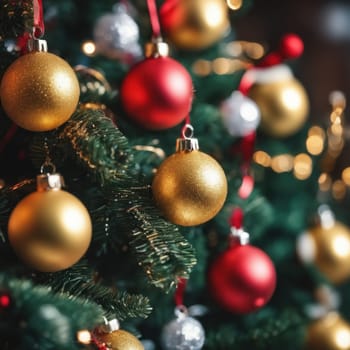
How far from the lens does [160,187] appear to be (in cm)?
67

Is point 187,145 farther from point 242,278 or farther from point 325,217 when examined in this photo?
point 325,217

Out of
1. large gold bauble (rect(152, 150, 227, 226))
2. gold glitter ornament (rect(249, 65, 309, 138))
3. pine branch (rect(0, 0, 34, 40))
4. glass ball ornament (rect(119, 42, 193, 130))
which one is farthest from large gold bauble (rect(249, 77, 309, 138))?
pine branch (rect(0, 0, 34, 40))

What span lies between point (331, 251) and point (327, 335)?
0.14m

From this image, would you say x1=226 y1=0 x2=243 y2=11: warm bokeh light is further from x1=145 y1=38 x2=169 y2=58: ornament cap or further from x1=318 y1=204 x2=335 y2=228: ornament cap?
x1=318 y1=204 x2=335 y2=228: ornament cap

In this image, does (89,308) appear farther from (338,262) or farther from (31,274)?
(338,262)

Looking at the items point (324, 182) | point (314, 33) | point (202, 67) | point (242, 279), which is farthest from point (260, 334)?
point (314, 33)

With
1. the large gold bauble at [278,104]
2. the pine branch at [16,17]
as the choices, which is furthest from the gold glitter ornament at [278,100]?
the pine branch at [16,17]

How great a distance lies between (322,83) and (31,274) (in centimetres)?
92

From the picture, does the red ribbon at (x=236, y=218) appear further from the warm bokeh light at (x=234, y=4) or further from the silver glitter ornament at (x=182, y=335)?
the warm bokeh light at (x=234, y=4)

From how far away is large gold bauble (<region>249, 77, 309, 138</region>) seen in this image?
3.14 ft

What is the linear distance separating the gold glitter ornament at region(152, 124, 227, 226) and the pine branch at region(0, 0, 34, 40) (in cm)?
22

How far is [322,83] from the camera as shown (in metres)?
1.37

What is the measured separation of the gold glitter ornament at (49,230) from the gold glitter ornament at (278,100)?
1.45 feet

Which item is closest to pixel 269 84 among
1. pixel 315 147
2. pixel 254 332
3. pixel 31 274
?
pixel 315 147
